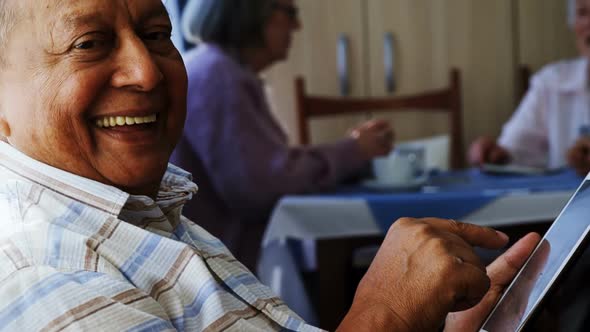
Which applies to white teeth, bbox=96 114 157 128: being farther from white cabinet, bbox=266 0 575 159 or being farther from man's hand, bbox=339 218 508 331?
white cabinet, bbox=266 0 575 159

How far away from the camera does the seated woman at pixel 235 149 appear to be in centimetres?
150

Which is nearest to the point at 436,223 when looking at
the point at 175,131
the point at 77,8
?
the point at 175,131

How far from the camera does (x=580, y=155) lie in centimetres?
162

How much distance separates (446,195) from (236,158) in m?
0.44

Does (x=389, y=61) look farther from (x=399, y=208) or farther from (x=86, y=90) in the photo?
(x=86, y=90)

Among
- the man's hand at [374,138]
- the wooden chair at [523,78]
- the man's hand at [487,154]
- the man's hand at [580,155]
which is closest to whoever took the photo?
the man's hand at [580,155]

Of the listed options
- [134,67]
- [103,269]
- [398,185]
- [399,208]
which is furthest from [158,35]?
[398,185]

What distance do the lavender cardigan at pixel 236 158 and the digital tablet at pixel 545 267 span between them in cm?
92

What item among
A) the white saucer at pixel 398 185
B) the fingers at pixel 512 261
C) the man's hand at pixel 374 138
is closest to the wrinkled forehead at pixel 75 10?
the fingers at pixel 512 261

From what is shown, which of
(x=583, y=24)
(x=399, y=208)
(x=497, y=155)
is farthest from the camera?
(x=583, y=24)

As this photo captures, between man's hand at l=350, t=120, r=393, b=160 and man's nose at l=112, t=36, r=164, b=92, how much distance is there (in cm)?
116

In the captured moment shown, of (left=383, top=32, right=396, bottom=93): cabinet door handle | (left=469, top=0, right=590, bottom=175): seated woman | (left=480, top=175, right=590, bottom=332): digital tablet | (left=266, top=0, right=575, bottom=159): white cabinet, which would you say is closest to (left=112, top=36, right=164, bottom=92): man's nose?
(left=480, top=175, right=590, bottom=332): digital tablet

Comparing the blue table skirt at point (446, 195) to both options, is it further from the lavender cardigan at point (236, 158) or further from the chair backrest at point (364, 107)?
the chair backrest at point (364, 107)

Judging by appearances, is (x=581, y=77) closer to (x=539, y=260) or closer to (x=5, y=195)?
(x=539, y=260)
